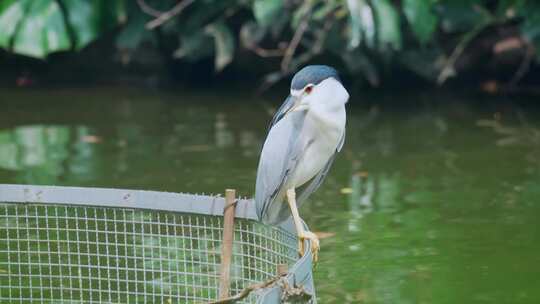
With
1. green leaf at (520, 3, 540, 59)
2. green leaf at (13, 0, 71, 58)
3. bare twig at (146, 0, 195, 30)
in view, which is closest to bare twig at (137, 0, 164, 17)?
bare twig at (146, 0, 195, 30)

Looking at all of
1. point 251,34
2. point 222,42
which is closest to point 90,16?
point 222,42

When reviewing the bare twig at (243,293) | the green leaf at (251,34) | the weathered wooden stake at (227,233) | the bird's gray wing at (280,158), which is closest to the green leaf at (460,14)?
the green leaf at (251,34)

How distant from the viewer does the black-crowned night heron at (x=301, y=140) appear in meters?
3.54

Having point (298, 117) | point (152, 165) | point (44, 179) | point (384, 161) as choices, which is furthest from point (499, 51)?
point (298, 117)

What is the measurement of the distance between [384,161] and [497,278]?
7.75ft

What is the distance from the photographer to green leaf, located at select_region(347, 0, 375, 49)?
8180 millimetres

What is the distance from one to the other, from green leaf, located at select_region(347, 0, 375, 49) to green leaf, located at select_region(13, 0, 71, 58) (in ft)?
7.82

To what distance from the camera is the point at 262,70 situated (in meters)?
10.2

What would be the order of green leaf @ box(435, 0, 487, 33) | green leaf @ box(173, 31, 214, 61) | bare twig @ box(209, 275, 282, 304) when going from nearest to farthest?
bare twig @ box(209, 275, 282, 304) < green leaf @ box(435, 0, 487, 33) < green leaf @ box(173, 31, 214, 61)

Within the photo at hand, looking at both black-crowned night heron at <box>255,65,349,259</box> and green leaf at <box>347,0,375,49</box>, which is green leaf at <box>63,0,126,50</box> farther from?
black-crowned night heron at <box>255,65,349,259</box>

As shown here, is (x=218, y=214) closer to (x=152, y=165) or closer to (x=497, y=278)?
(x=497, y=278)

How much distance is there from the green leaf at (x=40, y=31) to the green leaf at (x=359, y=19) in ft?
7.82

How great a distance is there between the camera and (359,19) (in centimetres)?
832

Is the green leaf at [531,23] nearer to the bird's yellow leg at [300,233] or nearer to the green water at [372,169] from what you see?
the green water at [372,169]
